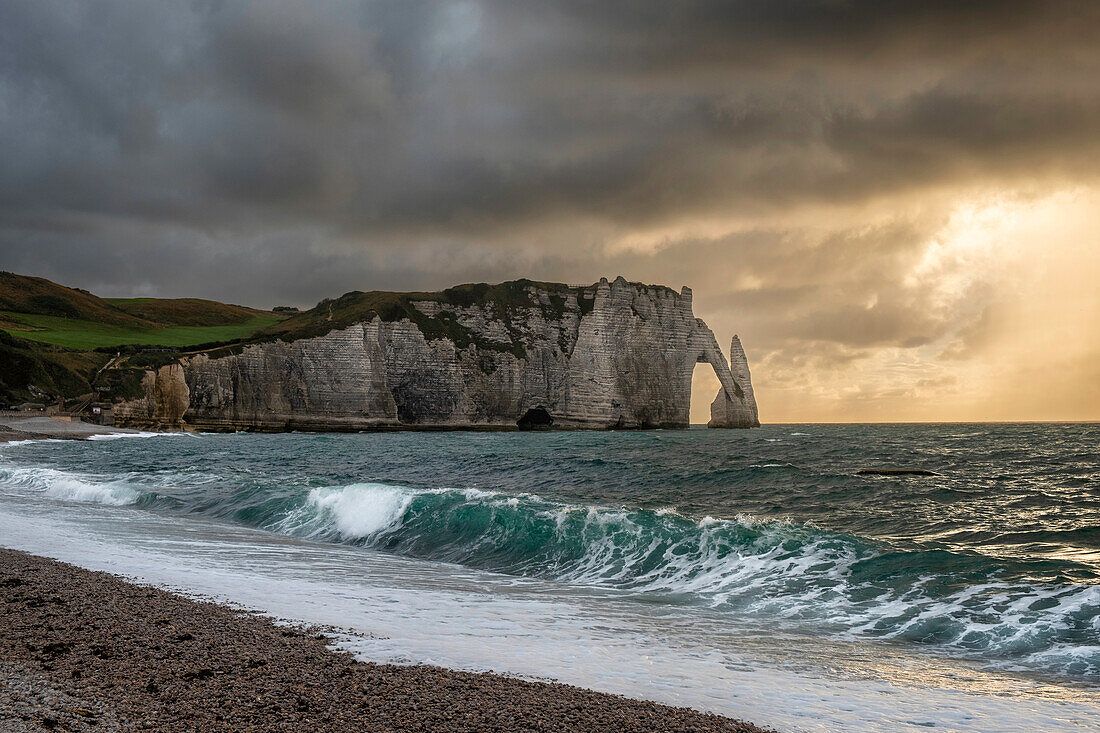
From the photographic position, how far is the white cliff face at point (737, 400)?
111125 mm

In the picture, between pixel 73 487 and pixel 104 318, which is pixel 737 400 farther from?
pixel 104 318

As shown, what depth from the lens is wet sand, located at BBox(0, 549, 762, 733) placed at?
4227mm

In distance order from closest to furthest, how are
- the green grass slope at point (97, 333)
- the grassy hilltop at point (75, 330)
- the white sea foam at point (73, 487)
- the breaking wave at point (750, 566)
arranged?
the breaking wave at point (750, 566), the white sea foam at point (73, 487), the grassy hilltop at point (75, 330), the green grass slope at point (97, 333)

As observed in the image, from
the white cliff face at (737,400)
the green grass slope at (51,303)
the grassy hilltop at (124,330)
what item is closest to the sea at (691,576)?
the grassy hilltop at (124,330)

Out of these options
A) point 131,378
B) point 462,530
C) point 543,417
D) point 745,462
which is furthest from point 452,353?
point 462,530

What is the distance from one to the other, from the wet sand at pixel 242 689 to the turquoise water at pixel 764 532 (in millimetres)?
4271

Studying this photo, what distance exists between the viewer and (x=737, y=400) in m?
111

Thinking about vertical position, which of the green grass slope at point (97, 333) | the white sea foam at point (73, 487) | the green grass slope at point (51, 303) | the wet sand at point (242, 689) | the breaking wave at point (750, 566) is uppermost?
the green grass slope at point (51, 303)

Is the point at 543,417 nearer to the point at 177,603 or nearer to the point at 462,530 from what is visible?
the point at 462,530

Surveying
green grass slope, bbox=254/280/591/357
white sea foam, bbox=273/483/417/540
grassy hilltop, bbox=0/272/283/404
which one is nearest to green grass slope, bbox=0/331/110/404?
grassy hilltop, bbox=0/272/283/404

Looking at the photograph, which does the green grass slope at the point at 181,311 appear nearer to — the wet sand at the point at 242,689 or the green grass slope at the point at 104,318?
the green grass slope at the point at 104,318

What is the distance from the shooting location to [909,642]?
303 inches

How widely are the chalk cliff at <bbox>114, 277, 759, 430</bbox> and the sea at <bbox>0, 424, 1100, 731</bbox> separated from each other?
6749cm

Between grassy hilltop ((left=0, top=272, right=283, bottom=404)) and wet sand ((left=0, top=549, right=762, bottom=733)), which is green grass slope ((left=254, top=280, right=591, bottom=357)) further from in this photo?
wet sand ((left=0, top=549, right=762, bottom=733))
